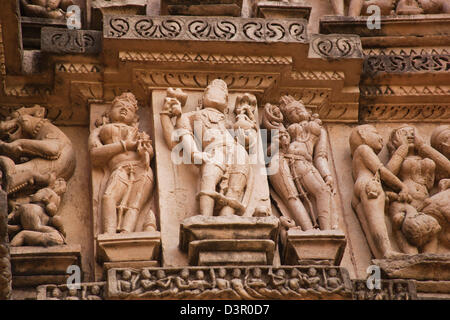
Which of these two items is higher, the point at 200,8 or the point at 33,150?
the point at 200,8

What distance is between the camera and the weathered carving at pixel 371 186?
33.4 feet

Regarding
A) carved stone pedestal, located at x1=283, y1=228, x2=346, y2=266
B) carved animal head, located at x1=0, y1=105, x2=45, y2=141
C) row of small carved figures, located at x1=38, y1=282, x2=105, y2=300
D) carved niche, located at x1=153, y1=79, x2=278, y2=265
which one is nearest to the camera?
row of small carved figures, located at x1=38, y1=282, x2=105, y2=300

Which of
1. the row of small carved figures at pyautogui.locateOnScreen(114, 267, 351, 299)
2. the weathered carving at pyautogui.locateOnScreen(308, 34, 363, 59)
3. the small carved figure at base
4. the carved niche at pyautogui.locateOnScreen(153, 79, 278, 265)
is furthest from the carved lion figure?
the weathered carving at pyautogui.locateOnScreen(308, 34, 363, 59)

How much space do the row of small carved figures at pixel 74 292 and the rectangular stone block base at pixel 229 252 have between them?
0.71m

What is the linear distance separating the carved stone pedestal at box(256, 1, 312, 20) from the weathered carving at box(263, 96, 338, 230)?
2.79 ft

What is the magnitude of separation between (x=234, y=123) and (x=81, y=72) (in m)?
1.32

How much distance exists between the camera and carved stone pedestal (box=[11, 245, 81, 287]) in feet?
31.4

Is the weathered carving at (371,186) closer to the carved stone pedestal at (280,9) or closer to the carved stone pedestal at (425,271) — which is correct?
the carved stone pedestal at (425,271)

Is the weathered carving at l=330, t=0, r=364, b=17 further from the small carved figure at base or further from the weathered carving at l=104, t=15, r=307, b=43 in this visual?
the small carved figure at base

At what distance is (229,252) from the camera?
31.2ft

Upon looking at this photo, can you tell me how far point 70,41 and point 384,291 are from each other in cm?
336

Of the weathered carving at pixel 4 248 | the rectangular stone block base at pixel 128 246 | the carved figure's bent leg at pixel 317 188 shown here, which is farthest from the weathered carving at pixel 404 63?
the weathered carving at pixel 4 248

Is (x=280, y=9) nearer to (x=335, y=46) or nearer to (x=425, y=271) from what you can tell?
(x=335, y=46)

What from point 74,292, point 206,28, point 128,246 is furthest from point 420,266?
point 206,28
